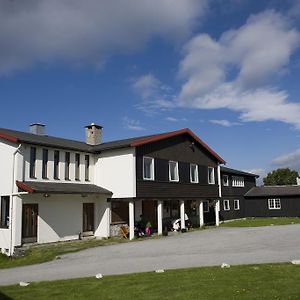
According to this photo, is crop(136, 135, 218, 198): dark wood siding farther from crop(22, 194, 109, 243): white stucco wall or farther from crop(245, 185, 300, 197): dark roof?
crop(245, 185, 300, 197): dark roof

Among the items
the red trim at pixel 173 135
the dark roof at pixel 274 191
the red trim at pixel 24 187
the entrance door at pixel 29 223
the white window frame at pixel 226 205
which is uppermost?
the red trim at pixel 173 135

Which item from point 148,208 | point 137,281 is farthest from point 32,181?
point 137,281

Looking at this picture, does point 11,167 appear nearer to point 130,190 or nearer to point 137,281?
point 130,190

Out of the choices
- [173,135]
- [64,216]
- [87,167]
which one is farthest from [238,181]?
[64,216]

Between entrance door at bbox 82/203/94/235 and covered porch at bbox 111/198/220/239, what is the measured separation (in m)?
1.36

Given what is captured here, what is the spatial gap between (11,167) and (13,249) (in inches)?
169

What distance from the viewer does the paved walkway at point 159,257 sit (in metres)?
13.2

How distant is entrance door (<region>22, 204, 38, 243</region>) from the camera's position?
836 inches

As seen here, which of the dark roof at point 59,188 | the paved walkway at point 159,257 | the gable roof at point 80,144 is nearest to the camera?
the paved walkway at point 159,257

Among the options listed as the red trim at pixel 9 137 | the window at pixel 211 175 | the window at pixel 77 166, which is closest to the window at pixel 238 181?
the window at pixel 211 175

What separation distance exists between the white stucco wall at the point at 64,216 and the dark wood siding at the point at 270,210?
22.7m

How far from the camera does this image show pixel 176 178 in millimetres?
29281

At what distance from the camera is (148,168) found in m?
26.6

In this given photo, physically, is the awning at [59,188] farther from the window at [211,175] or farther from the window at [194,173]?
the window at [211,175]
